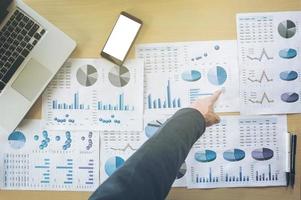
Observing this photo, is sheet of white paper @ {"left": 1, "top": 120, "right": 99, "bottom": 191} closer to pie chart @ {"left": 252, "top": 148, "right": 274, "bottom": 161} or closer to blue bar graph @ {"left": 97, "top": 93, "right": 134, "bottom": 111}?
blue bar graph @ {"left": 97, "top": 93, "right": 134, "bottom": 111}

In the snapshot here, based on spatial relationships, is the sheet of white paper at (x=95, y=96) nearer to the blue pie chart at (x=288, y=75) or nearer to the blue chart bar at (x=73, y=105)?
the blue chart bar at (x=73, y=105)

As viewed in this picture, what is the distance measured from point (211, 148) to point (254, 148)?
90 mm

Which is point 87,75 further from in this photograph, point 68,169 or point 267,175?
point 267,175

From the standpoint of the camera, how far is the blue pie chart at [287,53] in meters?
0.90

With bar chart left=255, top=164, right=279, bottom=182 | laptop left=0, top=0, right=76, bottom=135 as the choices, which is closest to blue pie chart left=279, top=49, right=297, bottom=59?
bar chart left=255, top=164, right=279, bottom=182

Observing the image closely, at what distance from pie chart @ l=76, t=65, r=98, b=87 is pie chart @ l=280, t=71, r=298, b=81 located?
397 mm

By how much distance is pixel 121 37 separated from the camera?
923 mm

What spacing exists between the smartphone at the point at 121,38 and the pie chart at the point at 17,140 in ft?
0.84

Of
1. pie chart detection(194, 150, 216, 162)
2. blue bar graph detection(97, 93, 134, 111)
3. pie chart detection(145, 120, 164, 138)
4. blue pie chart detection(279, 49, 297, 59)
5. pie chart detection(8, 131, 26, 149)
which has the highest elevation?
blue pie chart detection(279, 49, 297, 59)

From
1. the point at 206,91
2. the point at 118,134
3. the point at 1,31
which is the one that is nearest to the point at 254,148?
the point at 206,91

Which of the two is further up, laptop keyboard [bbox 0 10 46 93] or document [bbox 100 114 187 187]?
laptop keyboard [bbox 0 10 46 93]

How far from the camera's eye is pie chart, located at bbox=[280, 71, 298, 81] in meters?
0.90

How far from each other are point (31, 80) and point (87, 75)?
12 centimetres

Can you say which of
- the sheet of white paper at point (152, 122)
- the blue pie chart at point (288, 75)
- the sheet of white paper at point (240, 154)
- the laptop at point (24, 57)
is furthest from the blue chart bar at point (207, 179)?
the laptop at point (24, 57)
